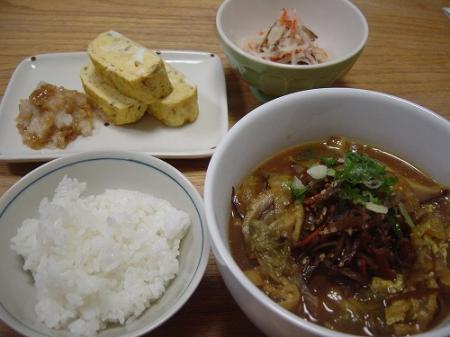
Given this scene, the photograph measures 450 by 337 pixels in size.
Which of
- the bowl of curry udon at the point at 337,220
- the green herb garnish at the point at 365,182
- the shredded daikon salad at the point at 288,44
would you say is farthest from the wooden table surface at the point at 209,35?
the green herb garnish at the point at 365,182

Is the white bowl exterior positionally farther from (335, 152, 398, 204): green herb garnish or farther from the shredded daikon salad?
(335, 152, 398, 204): green herb garnish

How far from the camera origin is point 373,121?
→ 1185mm

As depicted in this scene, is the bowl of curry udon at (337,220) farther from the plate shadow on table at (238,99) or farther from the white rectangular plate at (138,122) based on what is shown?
the plate shadow on table at (238,99)

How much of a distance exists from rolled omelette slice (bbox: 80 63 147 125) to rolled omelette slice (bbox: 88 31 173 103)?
0.03 meters

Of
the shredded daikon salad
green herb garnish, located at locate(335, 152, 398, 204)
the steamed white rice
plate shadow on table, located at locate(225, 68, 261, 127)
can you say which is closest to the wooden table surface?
plate shadow on table, located at locate(225, 68, 261, 127)

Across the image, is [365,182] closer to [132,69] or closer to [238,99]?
[238,99]

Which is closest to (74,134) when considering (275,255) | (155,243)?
(155,243)

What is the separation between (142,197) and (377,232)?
2.34 feet

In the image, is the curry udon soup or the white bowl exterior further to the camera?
the white bowl exterior

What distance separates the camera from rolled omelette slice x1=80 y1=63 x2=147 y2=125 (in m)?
1.67

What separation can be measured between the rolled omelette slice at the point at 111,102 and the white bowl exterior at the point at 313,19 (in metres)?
0.51

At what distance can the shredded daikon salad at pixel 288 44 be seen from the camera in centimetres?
184

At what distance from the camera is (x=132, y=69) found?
1691 millimetres

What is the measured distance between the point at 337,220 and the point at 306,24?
4.43ft
